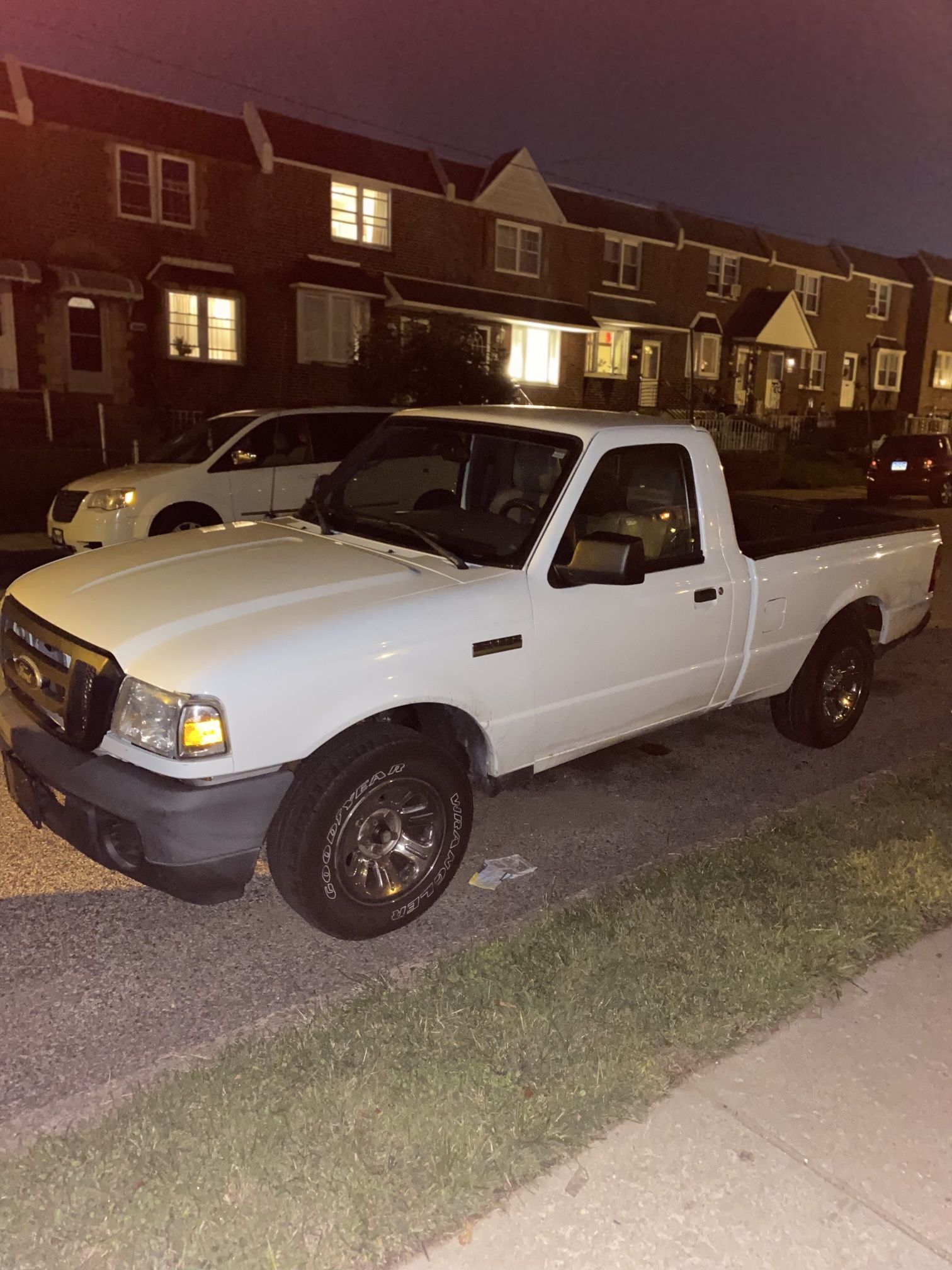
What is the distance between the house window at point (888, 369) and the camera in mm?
43969

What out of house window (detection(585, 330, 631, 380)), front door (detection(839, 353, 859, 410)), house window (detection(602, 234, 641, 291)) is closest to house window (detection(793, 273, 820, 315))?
front door (detection(839, 353, 859, 410))

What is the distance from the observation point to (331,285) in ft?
80.6

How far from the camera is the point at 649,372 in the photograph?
34406mm

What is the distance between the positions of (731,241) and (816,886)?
37.1 m

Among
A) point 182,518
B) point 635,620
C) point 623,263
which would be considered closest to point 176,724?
point 635,620

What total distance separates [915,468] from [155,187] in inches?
713

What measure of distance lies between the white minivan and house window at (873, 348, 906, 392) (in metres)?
38.7

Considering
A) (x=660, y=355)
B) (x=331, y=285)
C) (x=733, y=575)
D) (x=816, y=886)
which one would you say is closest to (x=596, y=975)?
(x=816, y=886)

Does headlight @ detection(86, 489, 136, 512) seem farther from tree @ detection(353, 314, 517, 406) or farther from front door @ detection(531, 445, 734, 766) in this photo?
tree @ detection(353, 314, 517, 406)

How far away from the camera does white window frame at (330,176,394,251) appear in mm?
25438

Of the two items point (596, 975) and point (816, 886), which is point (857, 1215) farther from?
point (816, 886)

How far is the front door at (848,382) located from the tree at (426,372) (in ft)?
81.5

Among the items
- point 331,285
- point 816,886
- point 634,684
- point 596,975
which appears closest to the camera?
point 596,975

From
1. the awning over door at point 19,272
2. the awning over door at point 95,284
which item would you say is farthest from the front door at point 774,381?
the awning over door at point 19,272
